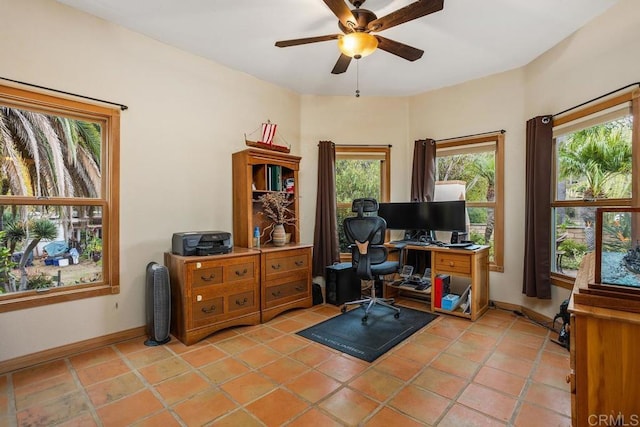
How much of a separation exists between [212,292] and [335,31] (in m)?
2.62

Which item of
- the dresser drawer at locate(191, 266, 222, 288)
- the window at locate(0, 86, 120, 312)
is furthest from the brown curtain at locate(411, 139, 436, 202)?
the window at locate(0, 86, 120, 312)

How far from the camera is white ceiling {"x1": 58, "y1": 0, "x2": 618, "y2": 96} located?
7.91 ft

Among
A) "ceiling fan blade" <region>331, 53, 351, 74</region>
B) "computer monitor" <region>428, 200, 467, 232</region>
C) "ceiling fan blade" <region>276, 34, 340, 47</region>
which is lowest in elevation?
"computer monitor" <region>428, 200, 467, 232</region>

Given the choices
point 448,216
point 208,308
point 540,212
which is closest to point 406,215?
point 448,216

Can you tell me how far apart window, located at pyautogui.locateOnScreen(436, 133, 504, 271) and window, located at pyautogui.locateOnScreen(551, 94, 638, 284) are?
58 cm

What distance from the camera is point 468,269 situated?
325 centimetres

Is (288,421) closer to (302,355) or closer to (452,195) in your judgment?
(302,355)

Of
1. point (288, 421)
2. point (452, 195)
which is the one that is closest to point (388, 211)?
point (452, 195)

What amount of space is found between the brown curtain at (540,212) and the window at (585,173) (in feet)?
0.39

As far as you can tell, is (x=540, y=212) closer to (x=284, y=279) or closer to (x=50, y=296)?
(x=284, y=279)

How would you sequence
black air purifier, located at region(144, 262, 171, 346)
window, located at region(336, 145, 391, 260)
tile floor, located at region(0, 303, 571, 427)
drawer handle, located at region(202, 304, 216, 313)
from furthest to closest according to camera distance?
1. window, located at region(336, 145, 391, 260)
2. drawer handle, located at region(202, 304, 216, 313)
3. black air purifier, located at region(144, 262, 171, 346)
4. tile floor, located at region(0, 303, 571, 427)

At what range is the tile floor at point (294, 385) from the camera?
174 cm

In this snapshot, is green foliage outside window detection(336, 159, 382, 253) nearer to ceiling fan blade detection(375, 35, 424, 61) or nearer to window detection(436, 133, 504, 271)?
window detection(436, 133, 504, 271)

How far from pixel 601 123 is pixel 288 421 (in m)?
3.37
